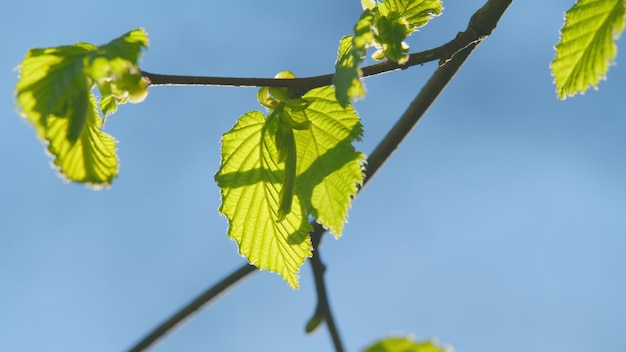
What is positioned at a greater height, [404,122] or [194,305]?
[404,122]

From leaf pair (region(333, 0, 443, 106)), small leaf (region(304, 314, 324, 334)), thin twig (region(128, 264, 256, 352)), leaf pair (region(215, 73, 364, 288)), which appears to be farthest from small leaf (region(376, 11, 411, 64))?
thin twig (region(128, 264, 256, 352))

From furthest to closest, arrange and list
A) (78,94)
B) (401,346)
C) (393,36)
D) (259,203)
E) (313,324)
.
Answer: (259,203) → (313,324) → (393,36) → (78,94) → (401,346)

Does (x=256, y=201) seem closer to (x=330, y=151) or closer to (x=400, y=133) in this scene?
(x=330, y=151)

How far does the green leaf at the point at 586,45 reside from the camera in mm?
1499

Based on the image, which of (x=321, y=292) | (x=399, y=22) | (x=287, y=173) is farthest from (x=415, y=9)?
(x=321, y=292)

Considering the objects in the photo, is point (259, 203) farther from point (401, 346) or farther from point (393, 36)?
point (401, 346)

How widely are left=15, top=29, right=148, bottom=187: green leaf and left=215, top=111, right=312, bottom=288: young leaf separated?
1.09 ft

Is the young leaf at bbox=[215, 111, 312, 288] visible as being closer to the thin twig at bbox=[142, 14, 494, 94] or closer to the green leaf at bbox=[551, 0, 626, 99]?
the thin twig at bbox=[142, 14, 494, 94]

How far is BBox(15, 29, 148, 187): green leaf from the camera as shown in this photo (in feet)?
4.24

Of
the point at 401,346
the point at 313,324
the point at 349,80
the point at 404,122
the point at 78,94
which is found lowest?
the point at 401,346

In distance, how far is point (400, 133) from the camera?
1941mm

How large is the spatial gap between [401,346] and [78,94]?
2.04 ft

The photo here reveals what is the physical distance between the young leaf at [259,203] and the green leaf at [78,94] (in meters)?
0.33

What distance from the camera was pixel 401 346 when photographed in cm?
115
